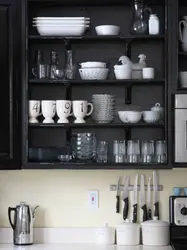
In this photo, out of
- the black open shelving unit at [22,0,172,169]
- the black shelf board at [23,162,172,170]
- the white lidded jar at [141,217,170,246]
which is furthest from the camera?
the black open shelving unit at [22,0,172,169]

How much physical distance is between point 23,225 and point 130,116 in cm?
87

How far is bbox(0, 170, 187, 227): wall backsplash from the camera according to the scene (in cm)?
373

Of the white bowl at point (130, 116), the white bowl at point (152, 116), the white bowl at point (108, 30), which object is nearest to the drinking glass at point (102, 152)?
the white bowl at point (130, 116)

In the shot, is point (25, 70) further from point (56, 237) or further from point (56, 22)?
point (56, 237)

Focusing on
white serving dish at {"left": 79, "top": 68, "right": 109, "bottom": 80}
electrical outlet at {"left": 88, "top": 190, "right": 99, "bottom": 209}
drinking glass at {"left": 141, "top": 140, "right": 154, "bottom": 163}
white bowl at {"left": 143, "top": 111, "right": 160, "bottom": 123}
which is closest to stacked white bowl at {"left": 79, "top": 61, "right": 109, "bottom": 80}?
white serving dish at {"left": 79, "top": 68, "right": 109, "bottom": 80}

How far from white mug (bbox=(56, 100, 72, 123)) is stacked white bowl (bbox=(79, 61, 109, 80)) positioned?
0.59ft

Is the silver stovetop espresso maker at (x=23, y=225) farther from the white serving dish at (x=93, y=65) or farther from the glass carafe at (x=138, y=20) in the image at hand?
the glass carafe at (x=138, y=20)

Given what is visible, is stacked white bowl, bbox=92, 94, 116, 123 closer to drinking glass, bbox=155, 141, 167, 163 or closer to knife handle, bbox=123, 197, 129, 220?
drinking glass, bbox=155, 141, 167, 163

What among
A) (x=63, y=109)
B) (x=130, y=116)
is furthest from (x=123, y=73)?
(x=63, y=109)

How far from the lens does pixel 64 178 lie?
3.75 m

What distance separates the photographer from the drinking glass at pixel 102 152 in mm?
3520

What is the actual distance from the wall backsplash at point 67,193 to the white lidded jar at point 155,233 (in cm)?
15

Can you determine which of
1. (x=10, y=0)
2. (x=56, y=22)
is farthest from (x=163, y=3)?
(x=10, y=0)

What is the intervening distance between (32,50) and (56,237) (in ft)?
3.64
